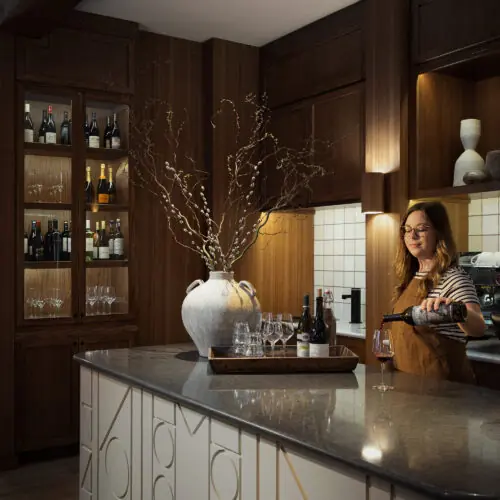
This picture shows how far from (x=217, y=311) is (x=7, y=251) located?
6.39 ft

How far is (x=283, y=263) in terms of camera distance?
5.27m

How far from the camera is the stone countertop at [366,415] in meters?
1.51

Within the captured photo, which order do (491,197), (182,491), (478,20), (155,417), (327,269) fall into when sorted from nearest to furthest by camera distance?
1. (182,491)
2. (155,417)
3. (478,20)
4. (491,197)
5. (327,269)

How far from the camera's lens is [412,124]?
13.2 feet

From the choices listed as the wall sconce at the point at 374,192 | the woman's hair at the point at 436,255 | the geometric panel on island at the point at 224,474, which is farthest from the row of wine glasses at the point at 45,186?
the geometric panel on island at the point at 224,474

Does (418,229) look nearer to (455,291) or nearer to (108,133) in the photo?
(455,291)

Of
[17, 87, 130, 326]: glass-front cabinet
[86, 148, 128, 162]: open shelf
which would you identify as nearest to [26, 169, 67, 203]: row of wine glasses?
[17, 87, 130, 326]: glass-front cabinet

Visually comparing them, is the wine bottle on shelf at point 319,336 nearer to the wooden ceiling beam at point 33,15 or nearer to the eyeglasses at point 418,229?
the eyeglasses at point 418,229

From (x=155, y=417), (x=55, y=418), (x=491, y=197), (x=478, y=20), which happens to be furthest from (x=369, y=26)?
(x=55, y=418)

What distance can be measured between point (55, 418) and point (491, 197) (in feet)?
9.79

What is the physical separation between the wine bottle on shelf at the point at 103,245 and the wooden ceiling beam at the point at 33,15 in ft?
4.18

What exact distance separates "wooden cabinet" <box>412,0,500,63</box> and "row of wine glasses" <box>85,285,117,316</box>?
2.43 m

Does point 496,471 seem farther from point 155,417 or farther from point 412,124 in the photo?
point 412,124

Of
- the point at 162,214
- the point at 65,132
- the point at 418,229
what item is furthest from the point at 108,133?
the point at 418,229
